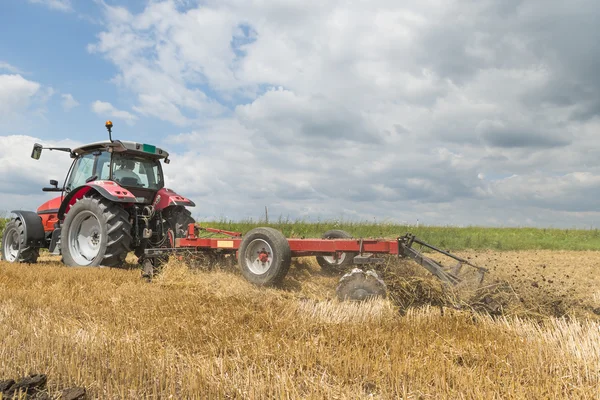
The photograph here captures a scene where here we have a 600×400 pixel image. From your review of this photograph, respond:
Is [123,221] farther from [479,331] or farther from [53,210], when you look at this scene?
[479,331]

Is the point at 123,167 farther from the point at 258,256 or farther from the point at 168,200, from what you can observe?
the point at 258,256

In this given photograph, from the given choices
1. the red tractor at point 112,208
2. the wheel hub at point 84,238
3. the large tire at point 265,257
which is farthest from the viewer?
the wheel hub at point 84,238

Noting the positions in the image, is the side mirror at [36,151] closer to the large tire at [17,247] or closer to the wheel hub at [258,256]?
the large tire at [17,247]

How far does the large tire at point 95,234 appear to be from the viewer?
751cm

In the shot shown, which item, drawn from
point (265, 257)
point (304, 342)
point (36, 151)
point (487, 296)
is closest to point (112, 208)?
point (36, 151)

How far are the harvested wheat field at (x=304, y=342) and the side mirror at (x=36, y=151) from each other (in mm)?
4045

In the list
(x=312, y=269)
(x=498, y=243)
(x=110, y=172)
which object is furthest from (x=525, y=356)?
(x=498, y=243)

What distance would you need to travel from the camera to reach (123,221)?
7613 mm

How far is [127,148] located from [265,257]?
12.0ft

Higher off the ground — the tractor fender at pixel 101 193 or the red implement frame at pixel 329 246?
the tractor fender at pixel 101 193

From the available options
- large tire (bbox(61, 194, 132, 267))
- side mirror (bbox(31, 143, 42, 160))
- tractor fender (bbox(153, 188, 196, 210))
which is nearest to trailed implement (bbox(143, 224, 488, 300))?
large tire (bbox(61, 194, 132, 267))

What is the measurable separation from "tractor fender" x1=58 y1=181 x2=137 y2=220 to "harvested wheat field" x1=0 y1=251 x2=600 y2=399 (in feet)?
6.19

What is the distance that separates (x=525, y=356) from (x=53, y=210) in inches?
357

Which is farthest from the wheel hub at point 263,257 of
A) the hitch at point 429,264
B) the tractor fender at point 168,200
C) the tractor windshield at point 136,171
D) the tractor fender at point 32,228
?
the tractor fender at point 32,228
